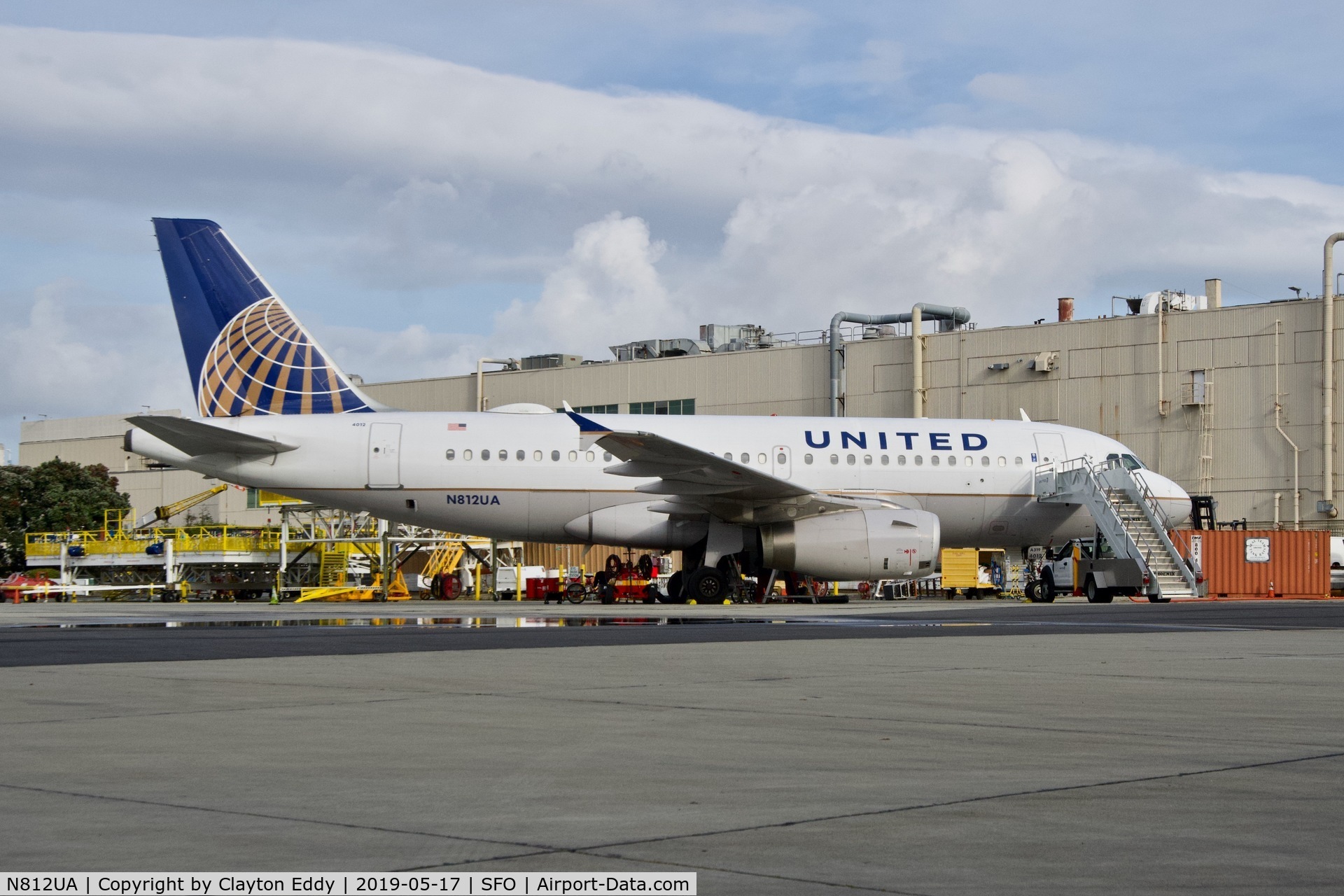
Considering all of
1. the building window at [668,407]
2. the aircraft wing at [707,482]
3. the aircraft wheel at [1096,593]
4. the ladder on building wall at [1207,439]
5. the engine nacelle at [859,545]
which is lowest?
the aircraft wheel at [1096,593]

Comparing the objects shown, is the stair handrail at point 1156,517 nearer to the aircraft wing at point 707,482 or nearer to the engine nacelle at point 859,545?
the engine nacelle at point 859,545

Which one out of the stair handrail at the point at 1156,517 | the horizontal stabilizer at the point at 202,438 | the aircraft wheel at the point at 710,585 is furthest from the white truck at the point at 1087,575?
the horizontal stabilizer at the point at 202,438

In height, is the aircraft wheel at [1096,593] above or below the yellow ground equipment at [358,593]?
above

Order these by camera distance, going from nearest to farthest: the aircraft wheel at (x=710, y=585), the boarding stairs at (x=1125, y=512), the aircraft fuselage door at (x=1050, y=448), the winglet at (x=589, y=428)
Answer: the winglet at (x=589, y=428) < the aircraft wheel at (x=710, y=585) < the boarding stairs at (x=1125, y=512) < the aircraft fuselage door at (x=1050, y=448)

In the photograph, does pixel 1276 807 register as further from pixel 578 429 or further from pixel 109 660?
pixel 578 429

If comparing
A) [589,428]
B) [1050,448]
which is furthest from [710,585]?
[1050,448]

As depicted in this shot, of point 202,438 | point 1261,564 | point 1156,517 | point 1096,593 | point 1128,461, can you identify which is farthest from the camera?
point 1261,564

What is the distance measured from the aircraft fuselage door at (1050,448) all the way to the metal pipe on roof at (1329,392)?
64.1ft

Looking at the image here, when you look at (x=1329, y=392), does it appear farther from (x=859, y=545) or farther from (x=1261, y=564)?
(x=859, y=545)

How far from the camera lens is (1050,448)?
33.1 meters

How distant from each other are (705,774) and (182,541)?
41.4 meters

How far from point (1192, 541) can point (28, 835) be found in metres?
35.2

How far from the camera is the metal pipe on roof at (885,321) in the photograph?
2208 inches

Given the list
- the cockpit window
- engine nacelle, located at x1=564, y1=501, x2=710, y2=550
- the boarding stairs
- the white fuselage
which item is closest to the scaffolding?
the white fuselage
